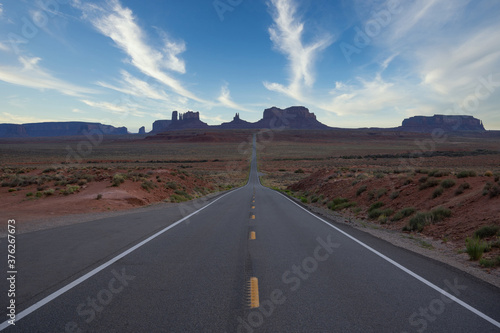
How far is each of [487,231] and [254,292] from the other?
7635 millimetres

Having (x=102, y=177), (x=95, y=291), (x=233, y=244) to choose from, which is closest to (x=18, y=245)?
(x=95, y=291)

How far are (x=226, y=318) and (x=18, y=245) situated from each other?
6.90 metres

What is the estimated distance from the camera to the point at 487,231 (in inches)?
357

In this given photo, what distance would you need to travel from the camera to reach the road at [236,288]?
4172mm

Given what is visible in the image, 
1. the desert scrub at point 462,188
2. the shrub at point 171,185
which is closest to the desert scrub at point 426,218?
the desert scrub at point 462,188

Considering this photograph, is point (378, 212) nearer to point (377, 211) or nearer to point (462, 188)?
point (377, 211)

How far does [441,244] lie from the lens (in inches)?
380

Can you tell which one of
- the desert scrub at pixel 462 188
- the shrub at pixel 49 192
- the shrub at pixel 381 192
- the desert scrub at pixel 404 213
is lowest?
the shrub at pixel 49 192

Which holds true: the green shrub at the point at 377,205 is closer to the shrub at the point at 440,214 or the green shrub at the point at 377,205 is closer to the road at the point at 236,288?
the shrub at the point at 440,214

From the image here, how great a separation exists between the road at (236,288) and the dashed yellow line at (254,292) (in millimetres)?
18

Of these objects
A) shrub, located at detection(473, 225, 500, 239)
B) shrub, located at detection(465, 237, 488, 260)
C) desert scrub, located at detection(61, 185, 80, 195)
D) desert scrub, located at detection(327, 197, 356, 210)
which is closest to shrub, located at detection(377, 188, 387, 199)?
desert scrub, located at detection(327, 197, 356, 210)

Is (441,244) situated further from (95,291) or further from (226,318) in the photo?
(95,291)

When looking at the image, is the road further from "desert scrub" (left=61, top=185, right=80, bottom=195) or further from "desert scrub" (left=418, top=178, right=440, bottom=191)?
"desert scrub" (left=61, top=185, right=80, bottom=195)

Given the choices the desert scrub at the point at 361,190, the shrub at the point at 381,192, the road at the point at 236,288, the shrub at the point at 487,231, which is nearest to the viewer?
the road at the point at 236,288
